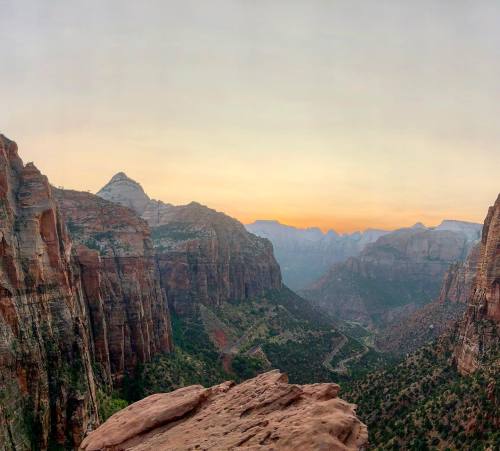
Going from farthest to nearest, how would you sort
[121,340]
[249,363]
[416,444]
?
1. [249,363]
2. [121,340]
3. [416,444]

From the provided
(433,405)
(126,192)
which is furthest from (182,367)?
(126,192)

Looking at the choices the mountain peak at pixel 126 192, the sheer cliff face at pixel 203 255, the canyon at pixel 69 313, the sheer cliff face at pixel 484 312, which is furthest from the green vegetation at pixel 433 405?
the mountain peak at pixel 126 192

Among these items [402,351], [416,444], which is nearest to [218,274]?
[402,351]

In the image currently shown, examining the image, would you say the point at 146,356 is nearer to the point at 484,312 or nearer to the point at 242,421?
the point at 484,312

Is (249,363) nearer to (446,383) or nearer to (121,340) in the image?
(121,340)

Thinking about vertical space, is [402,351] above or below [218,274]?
below

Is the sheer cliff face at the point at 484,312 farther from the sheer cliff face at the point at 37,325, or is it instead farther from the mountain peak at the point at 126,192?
the mountain peak at the point at 126,192
